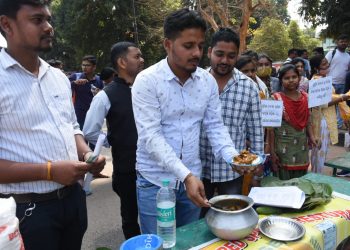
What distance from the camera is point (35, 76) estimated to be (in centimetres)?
171

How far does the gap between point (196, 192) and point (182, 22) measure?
95 centimetres

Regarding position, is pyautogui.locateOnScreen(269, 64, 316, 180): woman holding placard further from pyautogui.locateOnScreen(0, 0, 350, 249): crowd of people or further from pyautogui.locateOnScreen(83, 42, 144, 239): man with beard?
pyautogui.locateOnScreen(83, 42, 144, 239): man with beard

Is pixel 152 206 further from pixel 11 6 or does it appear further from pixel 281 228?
pixel 11 6

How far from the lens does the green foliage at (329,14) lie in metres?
12.4

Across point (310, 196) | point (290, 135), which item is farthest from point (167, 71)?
point (290, 135)

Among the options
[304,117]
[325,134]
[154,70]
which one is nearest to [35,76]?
[154,70]

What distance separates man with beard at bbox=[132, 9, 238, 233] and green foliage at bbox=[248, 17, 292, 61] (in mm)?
23218

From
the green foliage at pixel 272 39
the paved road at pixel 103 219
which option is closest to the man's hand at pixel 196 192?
the paved road at pixel 103 219

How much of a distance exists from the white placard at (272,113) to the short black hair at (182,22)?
1.59 m

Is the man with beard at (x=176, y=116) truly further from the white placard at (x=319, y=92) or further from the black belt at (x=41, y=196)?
the white placard at (x=319, y=92)

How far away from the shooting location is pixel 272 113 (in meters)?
3.27

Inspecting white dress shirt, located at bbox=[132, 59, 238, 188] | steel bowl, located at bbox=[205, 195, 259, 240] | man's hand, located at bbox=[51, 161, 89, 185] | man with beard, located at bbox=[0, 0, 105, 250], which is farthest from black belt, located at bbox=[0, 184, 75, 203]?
steel bowl, located at bbox=[205, 195, 259, 240]

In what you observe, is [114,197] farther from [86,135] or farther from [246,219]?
[246,219]

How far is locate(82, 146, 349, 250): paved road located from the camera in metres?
3.40
